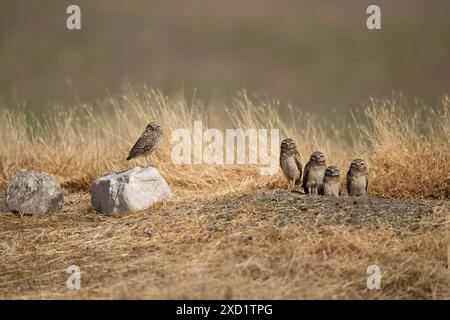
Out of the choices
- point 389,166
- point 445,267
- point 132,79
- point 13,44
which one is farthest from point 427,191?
point 13,44

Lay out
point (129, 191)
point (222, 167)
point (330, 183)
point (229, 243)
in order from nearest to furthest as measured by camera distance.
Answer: point (229, 243)
point (129, 191)
point (330, 183)
point (222, 167)

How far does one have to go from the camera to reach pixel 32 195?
32.4ft

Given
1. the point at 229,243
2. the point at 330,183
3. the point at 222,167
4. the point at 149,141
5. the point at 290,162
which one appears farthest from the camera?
the point at 222,167

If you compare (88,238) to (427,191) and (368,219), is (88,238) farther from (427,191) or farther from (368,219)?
(427,191)

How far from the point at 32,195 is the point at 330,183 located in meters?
3.50

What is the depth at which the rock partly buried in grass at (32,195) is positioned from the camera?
989 centimetres

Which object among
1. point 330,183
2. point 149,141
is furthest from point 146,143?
point 330,183

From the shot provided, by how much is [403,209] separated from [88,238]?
10.9 feet

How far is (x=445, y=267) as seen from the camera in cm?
742

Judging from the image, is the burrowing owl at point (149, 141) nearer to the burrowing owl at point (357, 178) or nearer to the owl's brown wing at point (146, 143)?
the owl's brown wing at point (146, 143)

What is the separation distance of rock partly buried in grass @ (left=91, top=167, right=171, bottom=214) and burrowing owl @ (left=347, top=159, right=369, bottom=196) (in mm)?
2158

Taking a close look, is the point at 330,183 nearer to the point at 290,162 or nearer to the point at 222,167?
the point at 290,162

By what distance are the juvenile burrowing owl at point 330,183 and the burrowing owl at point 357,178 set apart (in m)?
0.16
